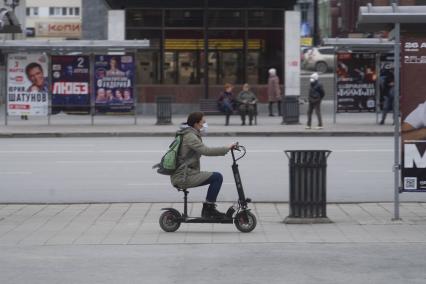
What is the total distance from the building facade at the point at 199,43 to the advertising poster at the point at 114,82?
676 cm

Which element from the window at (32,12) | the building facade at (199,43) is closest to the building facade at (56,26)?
the window at (32,12)

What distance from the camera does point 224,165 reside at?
21328mm

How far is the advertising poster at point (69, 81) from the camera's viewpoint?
108ft

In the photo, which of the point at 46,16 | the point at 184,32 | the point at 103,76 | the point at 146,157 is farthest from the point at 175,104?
the point at 46,16

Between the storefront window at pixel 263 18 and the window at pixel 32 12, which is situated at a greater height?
the window at pixel 32 12

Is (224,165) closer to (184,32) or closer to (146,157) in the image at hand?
(146,157)

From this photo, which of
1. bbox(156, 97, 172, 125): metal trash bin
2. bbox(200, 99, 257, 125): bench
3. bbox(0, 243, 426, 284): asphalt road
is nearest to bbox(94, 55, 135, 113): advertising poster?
bbox(156, 97, 172, 125): metal trash bin

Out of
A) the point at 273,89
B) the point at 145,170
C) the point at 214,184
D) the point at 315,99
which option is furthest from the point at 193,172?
the point at 273,89

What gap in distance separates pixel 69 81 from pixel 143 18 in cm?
770

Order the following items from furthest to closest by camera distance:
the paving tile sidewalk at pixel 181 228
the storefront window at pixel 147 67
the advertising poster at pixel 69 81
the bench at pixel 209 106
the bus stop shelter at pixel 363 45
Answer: the storefront window at pixel 147 67 → the bench at pixel 209 106 → the advertising poster at pixel 69 81 → the bus stop shelter at pixel 363 45 → the paving tile sidewalk at pixel 181 228

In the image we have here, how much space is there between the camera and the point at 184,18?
39844mm

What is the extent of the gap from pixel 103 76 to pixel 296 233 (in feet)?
70.6

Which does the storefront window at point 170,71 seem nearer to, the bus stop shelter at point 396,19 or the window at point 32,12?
the bus stop shelter at point 396,19

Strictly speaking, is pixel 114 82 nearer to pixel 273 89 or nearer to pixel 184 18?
pixel 273 89
